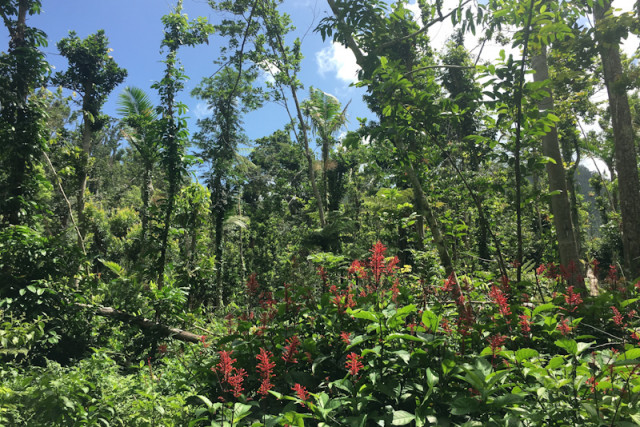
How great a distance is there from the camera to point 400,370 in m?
1.92

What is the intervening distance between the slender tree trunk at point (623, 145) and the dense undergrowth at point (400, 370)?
293cm

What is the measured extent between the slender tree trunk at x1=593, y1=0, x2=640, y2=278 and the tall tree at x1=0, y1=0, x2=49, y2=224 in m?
8.69

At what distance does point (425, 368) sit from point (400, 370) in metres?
0.14

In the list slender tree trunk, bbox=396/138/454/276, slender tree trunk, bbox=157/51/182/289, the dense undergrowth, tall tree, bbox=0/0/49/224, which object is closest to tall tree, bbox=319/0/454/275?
slender tree trunk, bbox=396/138/454/276

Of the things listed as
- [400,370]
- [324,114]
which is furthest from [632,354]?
[324,114]

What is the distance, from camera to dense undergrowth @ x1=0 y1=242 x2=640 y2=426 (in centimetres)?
156

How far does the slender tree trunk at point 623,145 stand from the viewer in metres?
4.84

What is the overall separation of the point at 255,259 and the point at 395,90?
1718cm

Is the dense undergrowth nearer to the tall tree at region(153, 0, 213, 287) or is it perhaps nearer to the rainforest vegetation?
the rainforest vegetation

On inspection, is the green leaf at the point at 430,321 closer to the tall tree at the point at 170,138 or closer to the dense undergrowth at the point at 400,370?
the dense undergrowth at the point at 400,370

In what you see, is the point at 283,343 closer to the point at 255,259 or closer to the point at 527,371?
the point at 527,371

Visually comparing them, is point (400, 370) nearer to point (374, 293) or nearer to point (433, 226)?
point (374, 293)

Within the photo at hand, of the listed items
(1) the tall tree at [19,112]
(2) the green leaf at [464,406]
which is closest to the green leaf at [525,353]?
(2) the green leaf at [464,406]

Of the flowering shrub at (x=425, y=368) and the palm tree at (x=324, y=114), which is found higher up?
the palm tree at (x=324, y=114)
